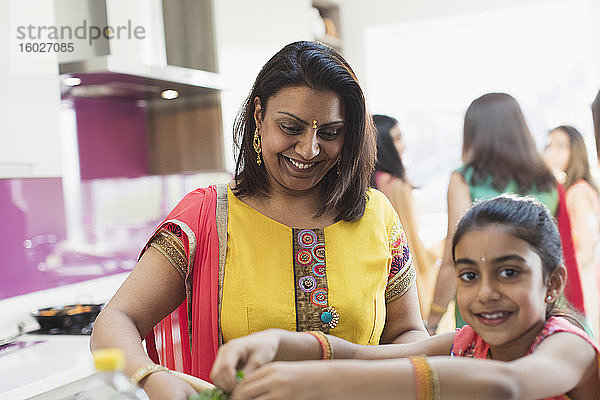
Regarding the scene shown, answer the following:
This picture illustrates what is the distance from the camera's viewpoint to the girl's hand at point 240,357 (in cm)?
88

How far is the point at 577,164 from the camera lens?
13.1 ft

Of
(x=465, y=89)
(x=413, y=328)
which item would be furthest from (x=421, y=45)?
(x=413, y=328)

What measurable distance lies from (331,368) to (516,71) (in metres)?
4.53

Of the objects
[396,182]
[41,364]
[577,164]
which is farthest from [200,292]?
[577,164]

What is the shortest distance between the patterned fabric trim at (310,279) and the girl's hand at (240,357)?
510mm

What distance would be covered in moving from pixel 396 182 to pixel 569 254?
90 cm

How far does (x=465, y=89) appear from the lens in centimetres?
512

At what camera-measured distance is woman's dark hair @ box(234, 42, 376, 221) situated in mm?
1455

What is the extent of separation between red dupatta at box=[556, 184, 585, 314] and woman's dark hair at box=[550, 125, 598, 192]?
1395 millimetres

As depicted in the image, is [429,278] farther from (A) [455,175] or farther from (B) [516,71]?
(B) [516,71]

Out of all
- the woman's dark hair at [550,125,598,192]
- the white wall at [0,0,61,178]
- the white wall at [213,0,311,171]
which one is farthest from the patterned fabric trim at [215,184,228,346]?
the woman's dark hair at [550,125,598,192]

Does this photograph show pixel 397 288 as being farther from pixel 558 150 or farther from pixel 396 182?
pixel 558 150

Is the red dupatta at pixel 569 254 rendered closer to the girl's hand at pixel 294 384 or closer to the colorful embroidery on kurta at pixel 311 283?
the colorful embroidery on kurta at pixel 311 283

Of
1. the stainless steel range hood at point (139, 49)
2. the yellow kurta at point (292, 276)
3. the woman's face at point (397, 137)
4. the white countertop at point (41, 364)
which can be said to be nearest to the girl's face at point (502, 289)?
the yellow kurta at point (292, 276)
